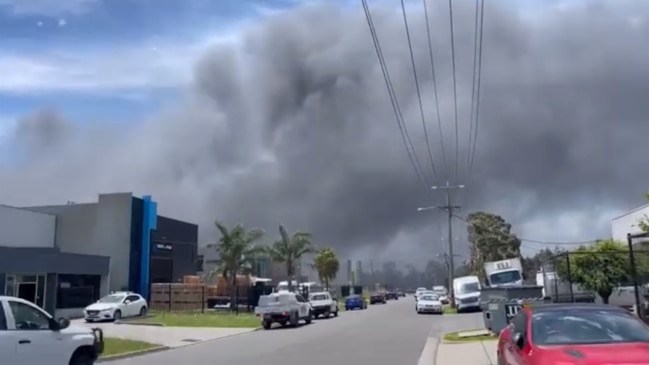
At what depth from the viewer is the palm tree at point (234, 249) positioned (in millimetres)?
56312

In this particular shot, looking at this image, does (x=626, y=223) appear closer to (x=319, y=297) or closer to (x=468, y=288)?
(x=468, y=288)

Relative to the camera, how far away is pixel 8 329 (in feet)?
38.1

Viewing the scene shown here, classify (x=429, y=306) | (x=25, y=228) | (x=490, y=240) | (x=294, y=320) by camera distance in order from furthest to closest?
(x=490, y=240)
(x=25, y=228)
(x=429, y=306)
(x=294, y=320)

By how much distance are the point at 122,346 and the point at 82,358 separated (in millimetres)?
9657

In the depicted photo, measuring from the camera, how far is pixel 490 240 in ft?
288

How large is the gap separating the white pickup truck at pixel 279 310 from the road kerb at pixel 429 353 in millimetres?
12453

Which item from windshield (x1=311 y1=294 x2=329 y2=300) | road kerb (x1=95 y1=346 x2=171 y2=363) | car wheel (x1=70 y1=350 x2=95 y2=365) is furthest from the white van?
car wheel (x1=70 y1=350 x2=95 y2=365)

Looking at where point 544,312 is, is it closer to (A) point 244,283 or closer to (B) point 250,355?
(B) point 250,355

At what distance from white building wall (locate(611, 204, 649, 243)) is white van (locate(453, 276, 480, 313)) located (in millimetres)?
10055

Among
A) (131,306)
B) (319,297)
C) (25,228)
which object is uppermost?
(25,228)

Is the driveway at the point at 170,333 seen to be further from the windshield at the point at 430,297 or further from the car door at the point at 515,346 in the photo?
the windshield at the point at 430,297

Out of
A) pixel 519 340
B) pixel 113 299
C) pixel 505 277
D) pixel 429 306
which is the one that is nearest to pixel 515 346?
pixel 519 340

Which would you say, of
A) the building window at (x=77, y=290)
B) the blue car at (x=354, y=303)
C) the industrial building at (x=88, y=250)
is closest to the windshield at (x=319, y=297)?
the industrial building at (x=88, y=250)

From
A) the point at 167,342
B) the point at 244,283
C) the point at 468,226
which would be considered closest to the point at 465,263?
the point at 468,226
